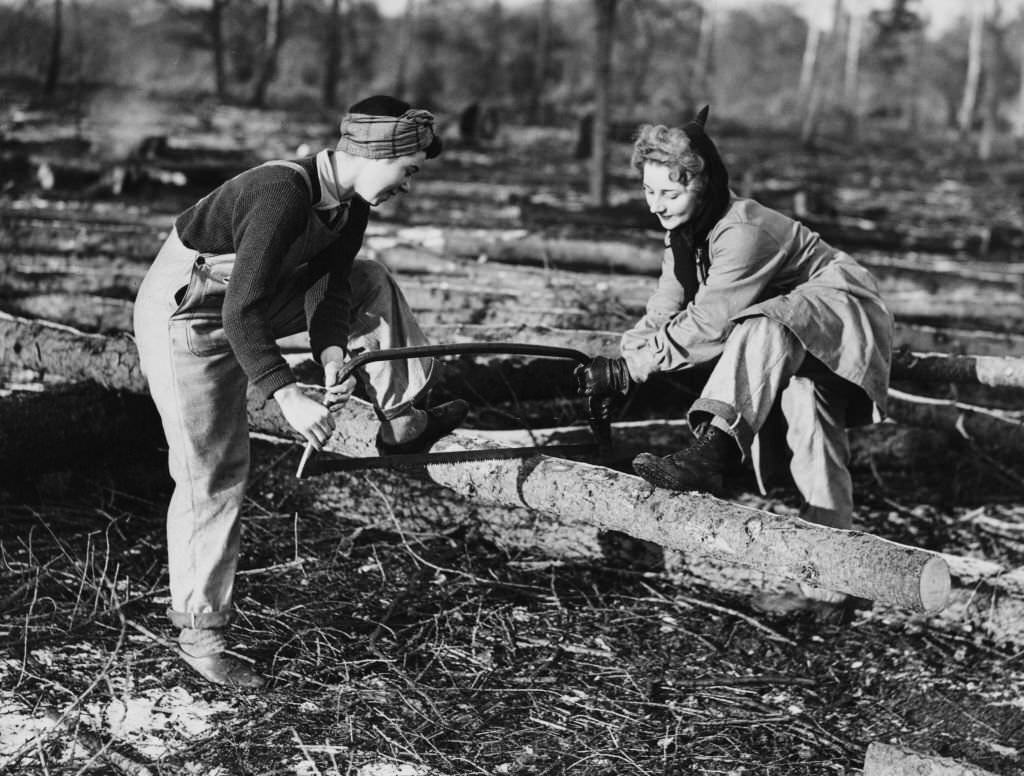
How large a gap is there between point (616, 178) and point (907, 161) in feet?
46.8

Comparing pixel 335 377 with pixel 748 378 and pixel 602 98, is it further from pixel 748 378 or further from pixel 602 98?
pixel 602 98

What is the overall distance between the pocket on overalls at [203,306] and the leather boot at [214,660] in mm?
902

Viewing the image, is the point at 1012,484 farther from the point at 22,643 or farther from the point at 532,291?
the point at 22,643

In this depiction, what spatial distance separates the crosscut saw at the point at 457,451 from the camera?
3.23m

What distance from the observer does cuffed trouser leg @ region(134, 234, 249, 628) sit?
3480 mm

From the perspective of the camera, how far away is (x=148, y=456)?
511cm

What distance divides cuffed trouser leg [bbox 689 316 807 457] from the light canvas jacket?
0.06m

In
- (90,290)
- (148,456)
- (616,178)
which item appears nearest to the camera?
(148,456)

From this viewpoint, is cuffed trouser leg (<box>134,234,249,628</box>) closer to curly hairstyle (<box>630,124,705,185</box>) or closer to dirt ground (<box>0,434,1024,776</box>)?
dirt ground (<box>0,434,1024,776</box>)

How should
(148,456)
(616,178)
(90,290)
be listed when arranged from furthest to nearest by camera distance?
1. (616,178)
2. (90,290)
3. (148,456)

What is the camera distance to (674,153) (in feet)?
12.5

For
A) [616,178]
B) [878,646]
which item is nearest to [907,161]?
[616,178]

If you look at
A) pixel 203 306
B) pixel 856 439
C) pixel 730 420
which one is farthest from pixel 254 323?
pixel 856 439

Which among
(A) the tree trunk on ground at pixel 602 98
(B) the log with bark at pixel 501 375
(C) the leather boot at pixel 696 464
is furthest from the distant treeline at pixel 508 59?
(C) the leather boot at pixel 696 464
